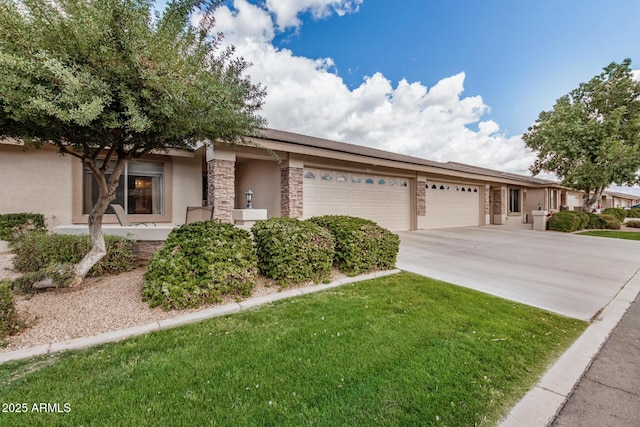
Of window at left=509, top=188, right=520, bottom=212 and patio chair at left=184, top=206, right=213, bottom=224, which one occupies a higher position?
window at left=509, top=188, right=520, bottom=212

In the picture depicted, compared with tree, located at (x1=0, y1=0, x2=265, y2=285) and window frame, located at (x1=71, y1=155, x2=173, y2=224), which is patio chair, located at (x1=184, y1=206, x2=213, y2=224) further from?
tree, located at (x1=0, y1=0, x2=265, y2=285)

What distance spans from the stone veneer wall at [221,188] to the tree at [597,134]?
62.7ft

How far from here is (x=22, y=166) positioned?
8.07 meters

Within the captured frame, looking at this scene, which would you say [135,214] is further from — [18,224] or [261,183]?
[261,183]

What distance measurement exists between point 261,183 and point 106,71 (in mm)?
8251

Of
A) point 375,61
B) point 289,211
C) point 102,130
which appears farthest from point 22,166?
point 375,61

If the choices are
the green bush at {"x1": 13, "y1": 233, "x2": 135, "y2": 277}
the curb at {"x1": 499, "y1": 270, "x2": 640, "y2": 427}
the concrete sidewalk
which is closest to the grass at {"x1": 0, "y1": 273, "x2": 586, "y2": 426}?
the curb at {"x1": 499, "y1": 270, "x2": 640, "y2": 427}

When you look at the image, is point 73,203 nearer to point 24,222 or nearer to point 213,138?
point 24,222

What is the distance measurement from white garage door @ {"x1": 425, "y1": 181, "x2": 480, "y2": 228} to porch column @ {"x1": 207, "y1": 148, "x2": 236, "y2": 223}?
33.4ft

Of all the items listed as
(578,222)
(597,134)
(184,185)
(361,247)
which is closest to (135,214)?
(184,185)

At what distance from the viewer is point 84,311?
12.0 feet

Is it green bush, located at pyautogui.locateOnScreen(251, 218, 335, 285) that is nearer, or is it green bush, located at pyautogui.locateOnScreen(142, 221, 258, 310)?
green bush, located at pyautogui.locateOnScreen(142, 221, 258, 310)

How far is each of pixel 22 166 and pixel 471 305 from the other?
12195mm

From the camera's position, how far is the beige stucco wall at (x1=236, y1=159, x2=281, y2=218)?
10.4m
